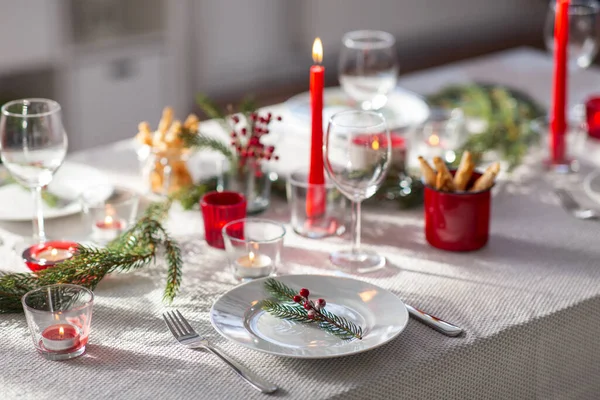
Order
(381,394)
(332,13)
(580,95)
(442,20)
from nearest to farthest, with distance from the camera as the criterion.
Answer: (381,394) → (580,95) → (332,13) → (442,20)

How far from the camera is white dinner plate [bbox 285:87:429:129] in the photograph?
1640 mm

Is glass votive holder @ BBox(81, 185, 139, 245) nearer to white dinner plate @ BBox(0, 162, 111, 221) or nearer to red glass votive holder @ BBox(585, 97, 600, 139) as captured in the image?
white dinner plate @ BBox(0, 162, 111, 221)

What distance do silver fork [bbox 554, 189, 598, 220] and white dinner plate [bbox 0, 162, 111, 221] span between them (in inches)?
28.6

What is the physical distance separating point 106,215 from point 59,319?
0.35 m

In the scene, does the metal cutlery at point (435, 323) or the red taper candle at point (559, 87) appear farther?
the red taper candle at point (559, 87)

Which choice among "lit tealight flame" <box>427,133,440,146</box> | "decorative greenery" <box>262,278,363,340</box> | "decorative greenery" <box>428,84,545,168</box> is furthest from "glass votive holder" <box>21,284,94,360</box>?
"lit tealight flame" <box>427,133,440,146</box>

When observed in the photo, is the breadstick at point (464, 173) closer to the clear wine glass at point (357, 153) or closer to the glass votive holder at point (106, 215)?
the clear wine glass at point (357, 153)

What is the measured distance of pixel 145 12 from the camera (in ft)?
11.1

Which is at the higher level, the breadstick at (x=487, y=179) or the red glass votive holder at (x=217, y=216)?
the breadstick at (x=487, y=179)

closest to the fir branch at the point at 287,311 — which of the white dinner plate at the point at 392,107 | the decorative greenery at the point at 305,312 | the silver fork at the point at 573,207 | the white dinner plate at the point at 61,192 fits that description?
the decorative greenery at the point at 305,312

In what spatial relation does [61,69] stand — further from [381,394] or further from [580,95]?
[381,394]

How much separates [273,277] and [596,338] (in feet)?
1.37

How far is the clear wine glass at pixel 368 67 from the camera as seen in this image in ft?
5.19

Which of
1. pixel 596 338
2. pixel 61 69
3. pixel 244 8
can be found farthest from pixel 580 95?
pixel 244 8
